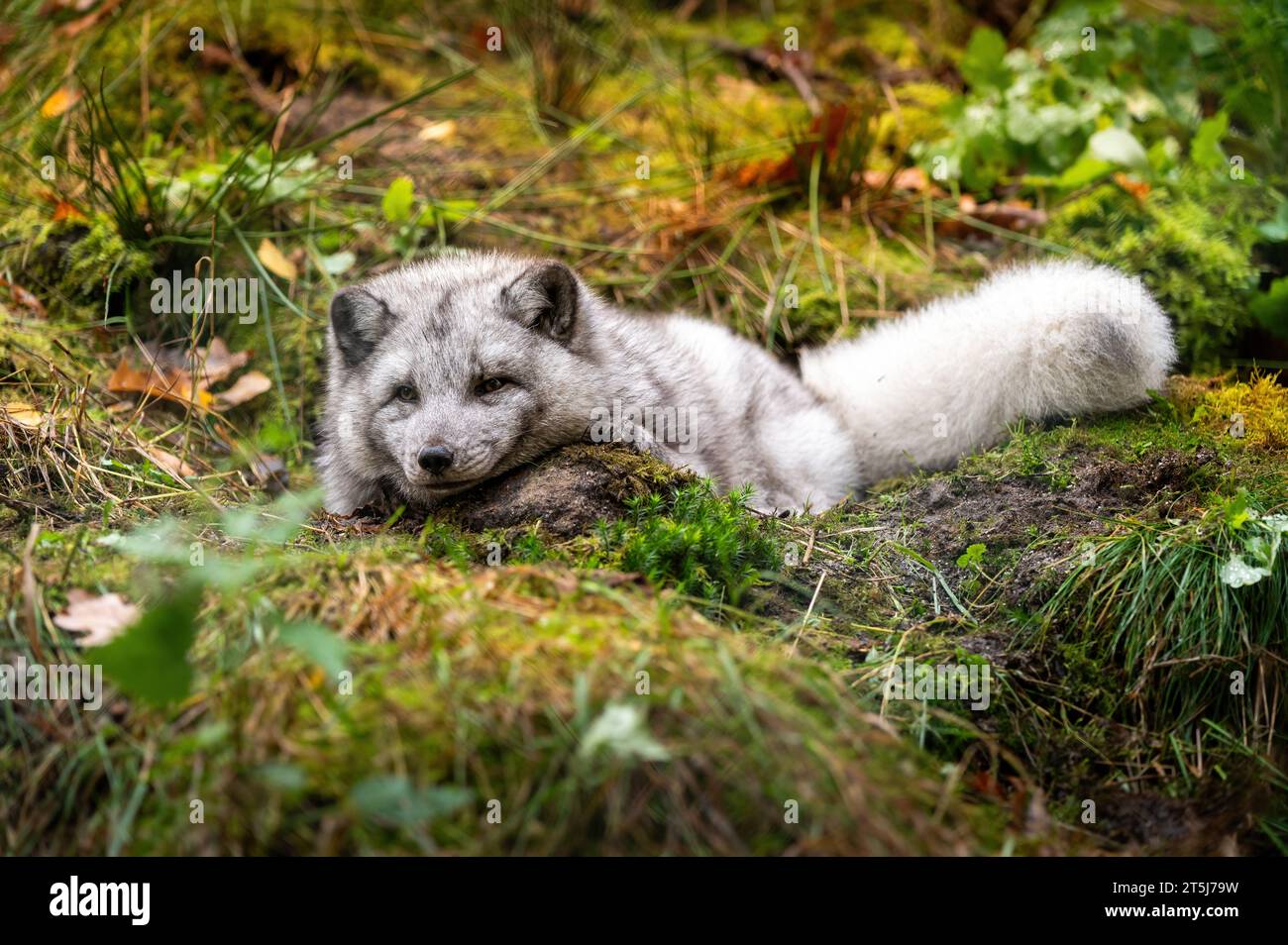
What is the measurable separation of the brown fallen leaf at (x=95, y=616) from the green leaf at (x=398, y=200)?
3.24 m

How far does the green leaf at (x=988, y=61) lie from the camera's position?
6621 millimetres

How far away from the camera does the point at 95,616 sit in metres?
2.97

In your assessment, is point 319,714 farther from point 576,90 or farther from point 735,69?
point 735,69

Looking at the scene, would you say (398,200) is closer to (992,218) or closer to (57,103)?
(57,103)

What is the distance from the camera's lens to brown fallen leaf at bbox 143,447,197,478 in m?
4.44

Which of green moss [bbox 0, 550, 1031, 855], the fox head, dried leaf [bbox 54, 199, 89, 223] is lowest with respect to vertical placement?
green moss [bbox 0, 550, 1031, 855]

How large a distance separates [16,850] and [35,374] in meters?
2.74

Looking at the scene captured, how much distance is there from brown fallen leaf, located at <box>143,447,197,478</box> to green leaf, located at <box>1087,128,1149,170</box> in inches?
198

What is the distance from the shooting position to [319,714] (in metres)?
2.59

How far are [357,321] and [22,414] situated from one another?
53.5 inches

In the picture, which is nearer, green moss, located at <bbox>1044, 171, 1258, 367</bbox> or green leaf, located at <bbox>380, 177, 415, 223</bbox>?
green moss, located at <bbox>1044, 171, 1258, 367</bbox>

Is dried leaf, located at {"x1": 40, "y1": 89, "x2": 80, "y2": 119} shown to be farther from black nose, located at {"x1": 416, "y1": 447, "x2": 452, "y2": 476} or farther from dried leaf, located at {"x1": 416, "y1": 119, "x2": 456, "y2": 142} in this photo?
black nose, located at {"x1": 416, "y1": 447, "x2": 452, "y2": 476}

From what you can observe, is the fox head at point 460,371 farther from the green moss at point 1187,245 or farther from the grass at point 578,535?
the green moss at point 1187,245

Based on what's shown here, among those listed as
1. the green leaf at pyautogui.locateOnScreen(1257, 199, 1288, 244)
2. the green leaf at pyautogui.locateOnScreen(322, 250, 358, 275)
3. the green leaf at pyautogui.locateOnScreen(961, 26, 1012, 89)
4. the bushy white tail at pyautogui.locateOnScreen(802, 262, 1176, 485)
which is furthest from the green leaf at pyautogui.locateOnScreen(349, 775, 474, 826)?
the green leaf at pyautogui.locateOnScreen(961, 26, 1012, 89)
